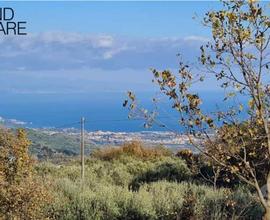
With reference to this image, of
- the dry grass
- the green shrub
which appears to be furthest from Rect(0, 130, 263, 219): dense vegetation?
the dry grass

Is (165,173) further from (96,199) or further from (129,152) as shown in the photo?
(96,199)

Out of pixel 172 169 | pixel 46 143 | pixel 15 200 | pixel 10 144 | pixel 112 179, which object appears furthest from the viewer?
pixel 46 143

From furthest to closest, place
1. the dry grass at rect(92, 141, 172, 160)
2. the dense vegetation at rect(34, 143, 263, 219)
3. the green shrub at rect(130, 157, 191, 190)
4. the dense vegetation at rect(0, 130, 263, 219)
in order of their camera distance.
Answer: the dry grass at rect(92, 141, 172, 160) → the green shrub at rect(130, 157, 191, 190) → the dense vegetation at rect(34, 143, 263, 219) → the dense vegetation at rect(0, 130, 263, 219)

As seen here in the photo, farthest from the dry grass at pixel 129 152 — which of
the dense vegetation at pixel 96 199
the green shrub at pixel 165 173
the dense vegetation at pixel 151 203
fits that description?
the dense vegetation at pixel 96 199

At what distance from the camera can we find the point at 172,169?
21.9 metres

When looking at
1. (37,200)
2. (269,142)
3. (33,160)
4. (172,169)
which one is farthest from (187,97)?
(172,169)

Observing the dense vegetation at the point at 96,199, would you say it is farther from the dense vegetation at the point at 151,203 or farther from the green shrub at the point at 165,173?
the green shrub at the point at 165,173

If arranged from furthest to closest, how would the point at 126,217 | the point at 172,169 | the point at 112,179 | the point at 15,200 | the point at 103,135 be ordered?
the point at 103,135 < the point at 172,169 < the point at 112,179 < the point at 126,217 < the point at 15,200

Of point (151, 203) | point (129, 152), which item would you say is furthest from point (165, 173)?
point (151, 203)

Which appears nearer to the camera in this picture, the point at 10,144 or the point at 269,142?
the point at 269,142

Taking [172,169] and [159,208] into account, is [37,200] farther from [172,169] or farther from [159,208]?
A: [172,169]

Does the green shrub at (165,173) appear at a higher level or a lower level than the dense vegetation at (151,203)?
lower

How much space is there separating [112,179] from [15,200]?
9484 mm

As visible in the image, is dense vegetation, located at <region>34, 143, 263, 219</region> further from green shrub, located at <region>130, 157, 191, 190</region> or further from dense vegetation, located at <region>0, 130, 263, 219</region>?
green shrub, located at <region>130, 157, 191, 190</region>
